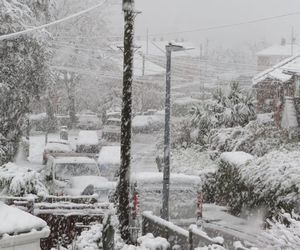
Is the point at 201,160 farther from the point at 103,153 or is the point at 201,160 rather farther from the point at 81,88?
the point at 81,88

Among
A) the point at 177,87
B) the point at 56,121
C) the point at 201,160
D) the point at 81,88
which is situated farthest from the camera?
the point at 177,87

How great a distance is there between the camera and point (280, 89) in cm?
3603

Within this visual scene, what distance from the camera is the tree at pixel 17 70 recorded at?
21344mm

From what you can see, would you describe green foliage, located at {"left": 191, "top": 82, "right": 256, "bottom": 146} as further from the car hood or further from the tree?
the car hood

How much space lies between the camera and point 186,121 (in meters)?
33.8

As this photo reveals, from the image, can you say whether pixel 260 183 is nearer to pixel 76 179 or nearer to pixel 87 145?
pixel 76 179

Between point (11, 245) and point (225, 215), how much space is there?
41.3 ft

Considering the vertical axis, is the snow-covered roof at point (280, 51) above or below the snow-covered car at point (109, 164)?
above

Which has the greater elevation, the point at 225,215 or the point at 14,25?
the point at 14,25

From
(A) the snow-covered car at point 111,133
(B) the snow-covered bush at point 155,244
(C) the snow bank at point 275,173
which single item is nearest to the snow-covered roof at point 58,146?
(A) the snow-covered car at point 111,133

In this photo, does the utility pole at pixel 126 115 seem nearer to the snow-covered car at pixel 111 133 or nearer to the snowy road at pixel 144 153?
the snowy road at pixel 144 153

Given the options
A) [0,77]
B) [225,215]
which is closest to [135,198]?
[225,215]

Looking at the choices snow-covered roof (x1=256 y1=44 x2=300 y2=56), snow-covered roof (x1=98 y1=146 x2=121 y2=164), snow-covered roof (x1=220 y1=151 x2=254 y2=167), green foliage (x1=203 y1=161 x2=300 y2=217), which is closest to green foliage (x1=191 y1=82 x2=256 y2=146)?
snow-covered roof (x1=98 y1=146 x2=121 y2=164)

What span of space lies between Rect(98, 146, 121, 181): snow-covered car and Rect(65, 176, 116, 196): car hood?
3.53m
